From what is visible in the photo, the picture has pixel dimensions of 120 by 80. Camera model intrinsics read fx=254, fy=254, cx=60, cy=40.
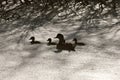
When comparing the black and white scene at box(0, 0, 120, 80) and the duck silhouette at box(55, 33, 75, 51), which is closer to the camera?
the black and white scene at box(0, 0, 120, 80)

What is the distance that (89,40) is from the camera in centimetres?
273

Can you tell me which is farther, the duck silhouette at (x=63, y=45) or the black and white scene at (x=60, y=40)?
the duck silhouette at (x=63, y=45)

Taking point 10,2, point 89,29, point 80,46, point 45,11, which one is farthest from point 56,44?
point 10,2

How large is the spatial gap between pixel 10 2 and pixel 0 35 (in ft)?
4.07

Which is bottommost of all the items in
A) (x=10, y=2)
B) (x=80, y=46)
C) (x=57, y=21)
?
(x=80, y=46)

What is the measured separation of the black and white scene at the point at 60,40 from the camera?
86.2 inches

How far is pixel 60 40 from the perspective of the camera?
263 centimetres

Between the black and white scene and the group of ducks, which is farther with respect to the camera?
the group of ducks

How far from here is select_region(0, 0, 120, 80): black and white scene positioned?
7.18 feet

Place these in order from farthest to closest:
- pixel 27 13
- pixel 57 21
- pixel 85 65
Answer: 1. pixel 27 13
2. pixel 57 21
3. pixel 85 65

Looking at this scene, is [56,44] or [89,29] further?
[89,29]

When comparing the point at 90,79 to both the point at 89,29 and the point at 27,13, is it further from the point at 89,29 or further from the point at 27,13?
the point at 27,13

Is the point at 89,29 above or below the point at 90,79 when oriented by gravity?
above

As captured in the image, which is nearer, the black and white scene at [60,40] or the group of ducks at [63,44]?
the black and white scene at [60,40]
